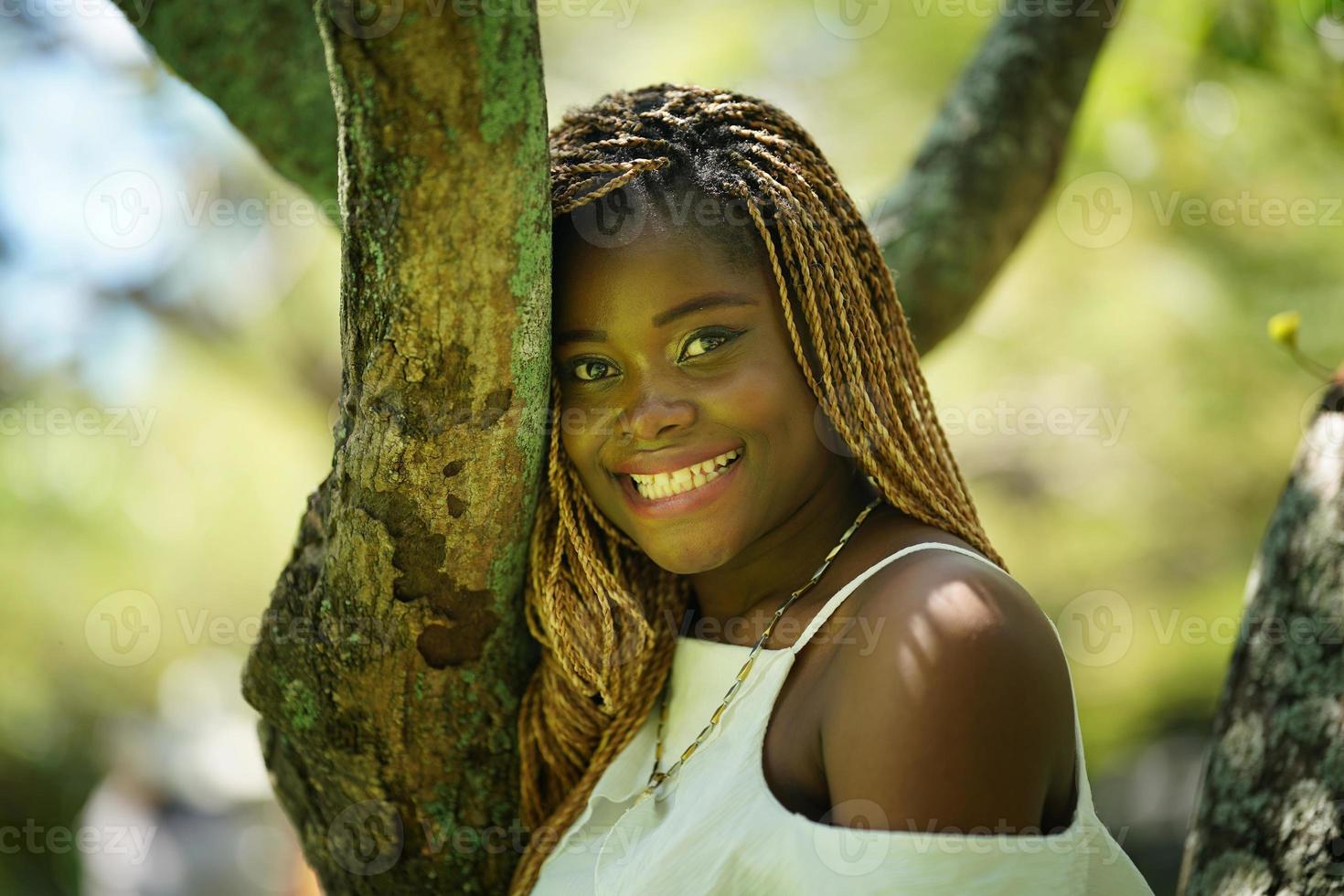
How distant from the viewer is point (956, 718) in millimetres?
1402

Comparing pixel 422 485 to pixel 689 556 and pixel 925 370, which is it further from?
pixel 925 370

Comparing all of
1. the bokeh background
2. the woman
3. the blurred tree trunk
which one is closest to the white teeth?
the woman

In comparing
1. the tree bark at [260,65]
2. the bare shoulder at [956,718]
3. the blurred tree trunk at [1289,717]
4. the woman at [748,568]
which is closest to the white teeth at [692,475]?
the woman at [748,568]

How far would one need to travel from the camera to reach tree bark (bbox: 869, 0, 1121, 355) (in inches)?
114

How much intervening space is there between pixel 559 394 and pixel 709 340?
0.26m

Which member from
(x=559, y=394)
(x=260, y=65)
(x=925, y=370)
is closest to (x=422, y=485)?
(x=559, y=394)

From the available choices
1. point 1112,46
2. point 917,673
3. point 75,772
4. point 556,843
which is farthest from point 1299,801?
point 75,772

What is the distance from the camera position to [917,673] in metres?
1.44

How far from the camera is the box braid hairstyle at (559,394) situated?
6.15 ft

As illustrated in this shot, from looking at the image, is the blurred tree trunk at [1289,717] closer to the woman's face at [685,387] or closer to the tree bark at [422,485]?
the woman's face at [685,387]

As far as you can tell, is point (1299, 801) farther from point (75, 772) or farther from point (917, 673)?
point (75, 772)

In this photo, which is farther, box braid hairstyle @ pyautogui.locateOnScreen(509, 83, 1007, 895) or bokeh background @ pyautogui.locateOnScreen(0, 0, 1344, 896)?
bokeh background @ pyautogui.locateOnScreen(0, 0, 1344, 896)

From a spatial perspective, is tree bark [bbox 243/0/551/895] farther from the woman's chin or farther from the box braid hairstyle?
the woman's chin

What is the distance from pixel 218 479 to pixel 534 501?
5828 mm
